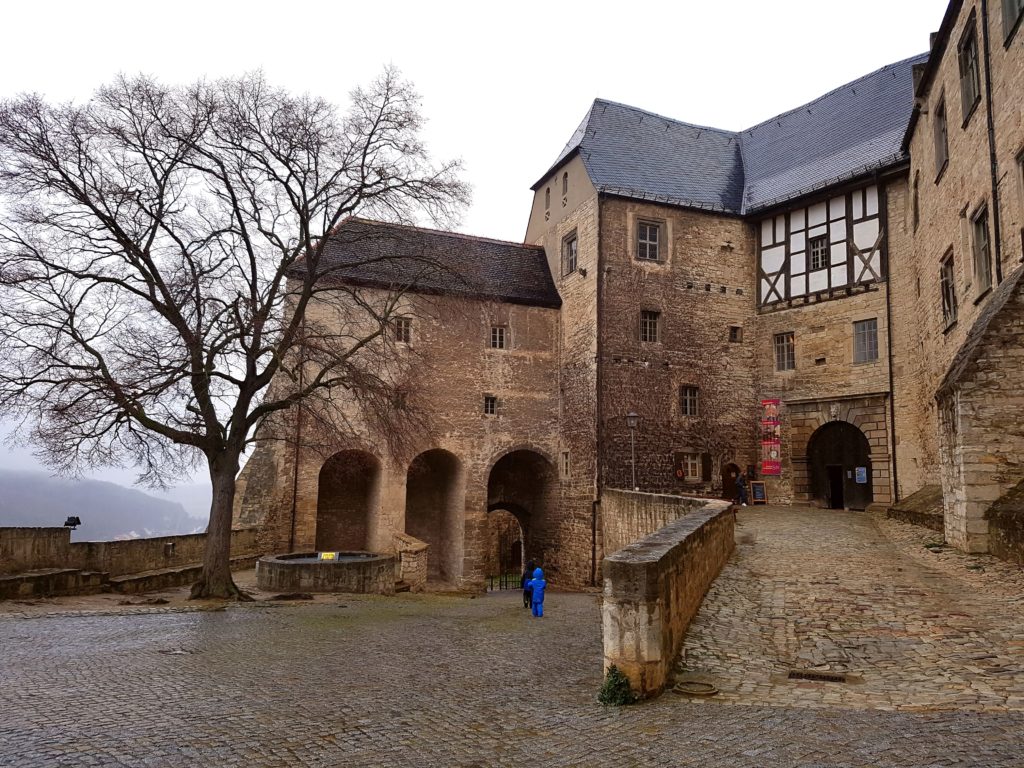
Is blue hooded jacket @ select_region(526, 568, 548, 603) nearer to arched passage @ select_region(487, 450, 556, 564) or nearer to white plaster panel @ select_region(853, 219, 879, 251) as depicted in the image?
arched passage @ select_region(487, 450, 556, 564)

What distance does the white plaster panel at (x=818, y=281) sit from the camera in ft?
78.5

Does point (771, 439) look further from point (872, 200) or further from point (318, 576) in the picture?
point (318, 576)

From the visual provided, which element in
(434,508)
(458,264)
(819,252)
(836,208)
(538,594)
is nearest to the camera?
(538,594)

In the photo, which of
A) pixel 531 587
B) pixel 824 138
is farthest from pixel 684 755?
pixel 824 138

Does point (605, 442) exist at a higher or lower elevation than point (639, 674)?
higher

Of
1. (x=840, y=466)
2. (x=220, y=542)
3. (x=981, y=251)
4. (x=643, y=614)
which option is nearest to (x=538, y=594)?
(x=220, y=542)

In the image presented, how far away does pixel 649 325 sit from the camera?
25.1 m

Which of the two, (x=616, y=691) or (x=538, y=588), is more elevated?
(x=616, y=691)

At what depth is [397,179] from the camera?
15.4 meters

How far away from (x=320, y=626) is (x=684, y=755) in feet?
26.6

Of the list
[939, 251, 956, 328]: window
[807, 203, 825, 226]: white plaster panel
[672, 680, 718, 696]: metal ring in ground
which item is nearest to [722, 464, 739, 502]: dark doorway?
[807, 203, 825, 226]: white plaster panel

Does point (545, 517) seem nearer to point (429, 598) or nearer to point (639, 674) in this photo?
point (429, 598)

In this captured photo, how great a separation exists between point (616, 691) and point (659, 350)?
20.1 metres

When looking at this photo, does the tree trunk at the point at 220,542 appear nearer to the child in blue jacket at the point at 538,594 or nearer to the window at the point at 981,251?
the child in blue jacket at the point at 538,594
